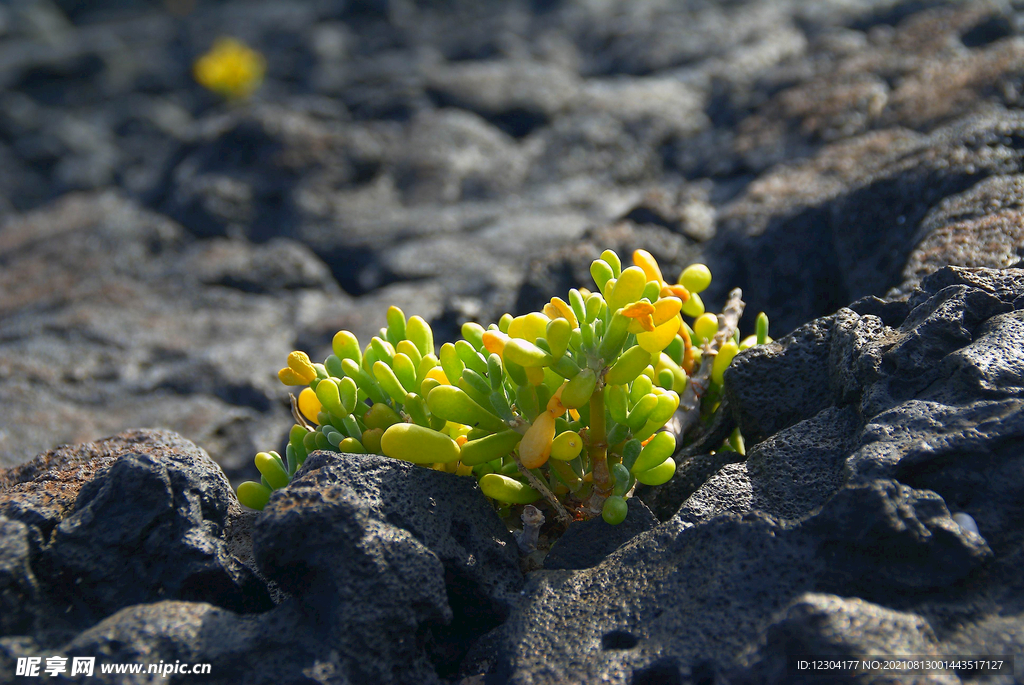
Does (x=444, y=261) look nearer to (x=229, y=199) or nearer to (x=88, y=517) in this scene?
(x=229, y=199)

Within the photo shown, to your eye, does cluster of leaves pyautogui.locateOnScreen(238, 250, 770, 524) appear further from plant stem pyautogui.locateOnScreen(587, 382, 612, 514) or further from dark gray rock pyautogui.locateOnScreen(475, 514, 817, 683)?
dark gray rock pyautogui.locateOnScreen(475, 514, 817, 683)

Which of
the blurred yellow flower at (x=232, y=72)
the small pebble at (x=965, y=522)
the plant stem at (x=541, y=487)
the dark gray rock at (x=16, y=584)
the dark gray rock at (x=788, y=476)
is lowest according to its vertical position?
the blurred yellow flower at (x=232, y=72)

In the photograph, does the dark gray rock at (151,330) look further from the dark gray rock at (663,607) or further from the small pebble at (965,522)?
the small pebble at (965,522)

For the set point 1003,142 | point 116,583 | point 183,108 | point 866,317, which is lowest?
point 183,108

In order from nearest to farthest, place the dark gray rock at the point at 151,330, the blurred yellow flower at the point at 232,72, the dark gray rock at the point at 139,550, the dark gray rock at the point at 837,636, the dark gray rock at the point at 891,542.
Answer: the dark gray rock at the point at 837,636 → the dark gray rock at the point at 891,542 → the dark gray rock at the point at 139,550 → the dark gray rock at the point at 151,330 → the blurred yellow flower at the point at 232,72

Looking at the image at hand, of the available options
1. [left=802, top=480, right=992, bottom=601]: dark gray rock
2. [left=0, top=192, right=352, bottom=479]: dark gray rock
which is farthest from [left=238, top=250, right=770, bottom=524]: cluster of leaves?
[left=0, top=192, right=352, bottom=479]: dark gray rock

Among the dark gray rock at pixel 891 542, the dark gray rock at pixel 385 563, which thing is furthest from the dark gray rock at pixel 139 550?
the dark gray rock at pixel 891 542

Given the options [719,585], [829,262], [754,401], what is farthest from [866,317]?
[829,262]
